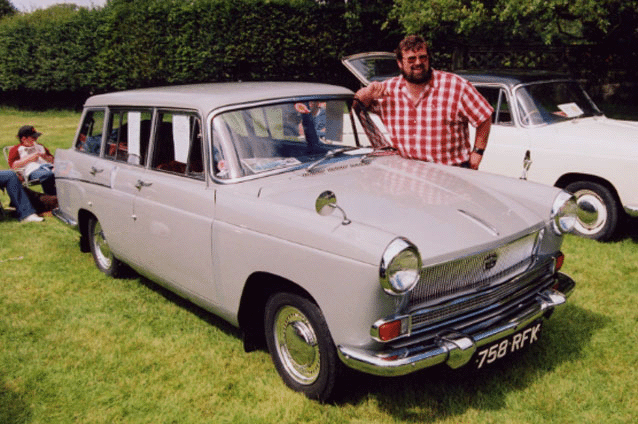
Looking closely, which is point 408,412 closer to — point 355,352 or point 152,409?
point 355,352

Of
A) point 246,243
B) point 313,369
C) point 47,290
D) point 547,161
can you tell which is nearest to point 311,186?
point 246,243

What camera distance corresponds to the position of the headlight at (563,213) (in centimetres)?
352

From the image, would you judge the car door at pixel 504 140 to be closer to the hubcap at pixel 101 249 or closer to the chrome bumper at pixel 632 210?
the chrome bumper at pixel 632 210

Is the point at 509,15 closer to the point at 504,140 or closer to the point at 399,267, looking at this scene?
the point at 504,140

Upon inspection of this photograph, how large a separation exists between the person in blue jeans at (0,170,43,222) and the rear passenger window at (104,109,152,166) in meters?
3.17

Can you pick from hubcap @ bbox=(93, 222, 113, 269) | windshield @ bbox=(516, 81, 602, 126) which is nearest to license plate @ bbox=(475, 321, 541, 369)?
hubcap @ bbox=(93, 222, 113, 269)

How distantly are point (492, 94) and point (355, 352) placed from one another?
15.9 ft

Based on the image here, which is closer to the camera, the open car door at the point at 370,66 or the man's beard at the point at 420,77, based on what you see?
the man's beard at the point at 420,77

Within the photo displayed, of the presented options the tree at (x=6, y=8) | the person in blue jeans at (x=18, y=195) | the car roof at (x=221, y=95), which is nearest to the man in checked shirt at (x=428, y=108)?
the car roof at (x=221, y=95)

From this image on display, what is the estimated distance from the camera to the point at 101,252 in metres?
5.52

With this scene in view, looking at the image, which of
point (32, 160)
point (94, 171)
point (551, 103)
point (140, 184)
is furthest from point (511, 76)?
point (32, 160)

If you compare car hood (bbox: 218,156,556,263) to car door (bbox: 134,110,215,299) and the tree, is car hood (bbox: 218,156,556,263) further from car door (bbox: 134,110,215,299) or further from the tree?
the tree

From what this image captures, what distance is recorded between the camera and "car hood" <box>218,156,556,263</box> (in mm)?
2891

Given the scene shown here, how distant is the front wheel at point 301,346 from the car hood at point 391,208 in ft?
1.28
